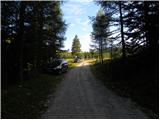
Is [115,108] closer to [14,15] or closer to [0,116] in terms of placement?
[0,116]

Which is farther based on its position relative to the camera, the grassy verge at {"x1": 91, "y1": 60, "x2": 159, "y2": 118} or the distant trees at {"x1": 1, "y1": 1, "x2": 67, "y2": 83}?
the distant trees at {"x1": 1, "y1": 1, "x2": 67, "y2": 83}

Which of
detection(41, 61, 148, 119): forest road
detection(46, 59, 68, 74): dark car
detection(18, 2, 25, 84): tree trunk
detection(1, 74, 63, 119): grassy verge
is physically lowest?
detection(41, 61, 148, 119): forest road

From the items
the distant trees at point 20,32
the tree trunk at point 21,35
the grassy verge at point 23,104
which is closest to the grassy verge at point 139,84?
the grassy verge at point 23,104

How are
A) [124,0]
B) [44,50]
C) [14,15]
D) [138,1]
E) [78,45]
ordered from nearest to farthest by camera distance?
[14,15], [138,1], [124,0], [44,50], [78,45]

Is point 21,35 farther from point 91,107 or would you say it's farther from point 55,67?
point 55,67

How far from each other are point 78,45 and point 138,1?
227 ft

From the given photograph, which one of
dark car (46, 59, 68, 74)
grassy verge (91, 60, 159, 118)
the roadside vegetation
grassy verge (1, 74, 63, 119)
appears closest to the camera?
grassy verge (1, 74, 63, 119)

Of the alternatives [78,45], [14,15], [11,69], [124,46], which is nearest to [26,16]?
[14,15]

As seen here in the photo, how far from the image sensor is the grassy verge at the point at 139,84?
46.2ft

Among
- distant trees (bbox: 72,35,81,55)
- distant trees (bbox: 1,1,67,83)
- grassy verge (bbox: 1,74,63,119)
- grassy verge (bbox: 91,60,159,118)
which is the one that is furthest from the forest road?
distant trees (bbox: 72,35,81,55)

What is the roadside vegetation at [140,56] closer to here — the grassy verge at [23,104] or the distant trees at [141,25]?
the distant trees at [141,25]

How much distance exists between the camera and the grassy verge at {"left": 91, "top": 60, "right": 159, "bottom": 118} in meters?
14.1

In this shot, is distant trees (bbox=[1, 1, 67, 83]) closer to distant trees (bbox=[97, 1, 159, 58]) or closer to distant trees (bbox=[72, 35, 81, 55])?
distant trees (bbox=[97, 1, 159, 58])

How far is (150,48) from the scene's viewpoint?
1931 centimetres
